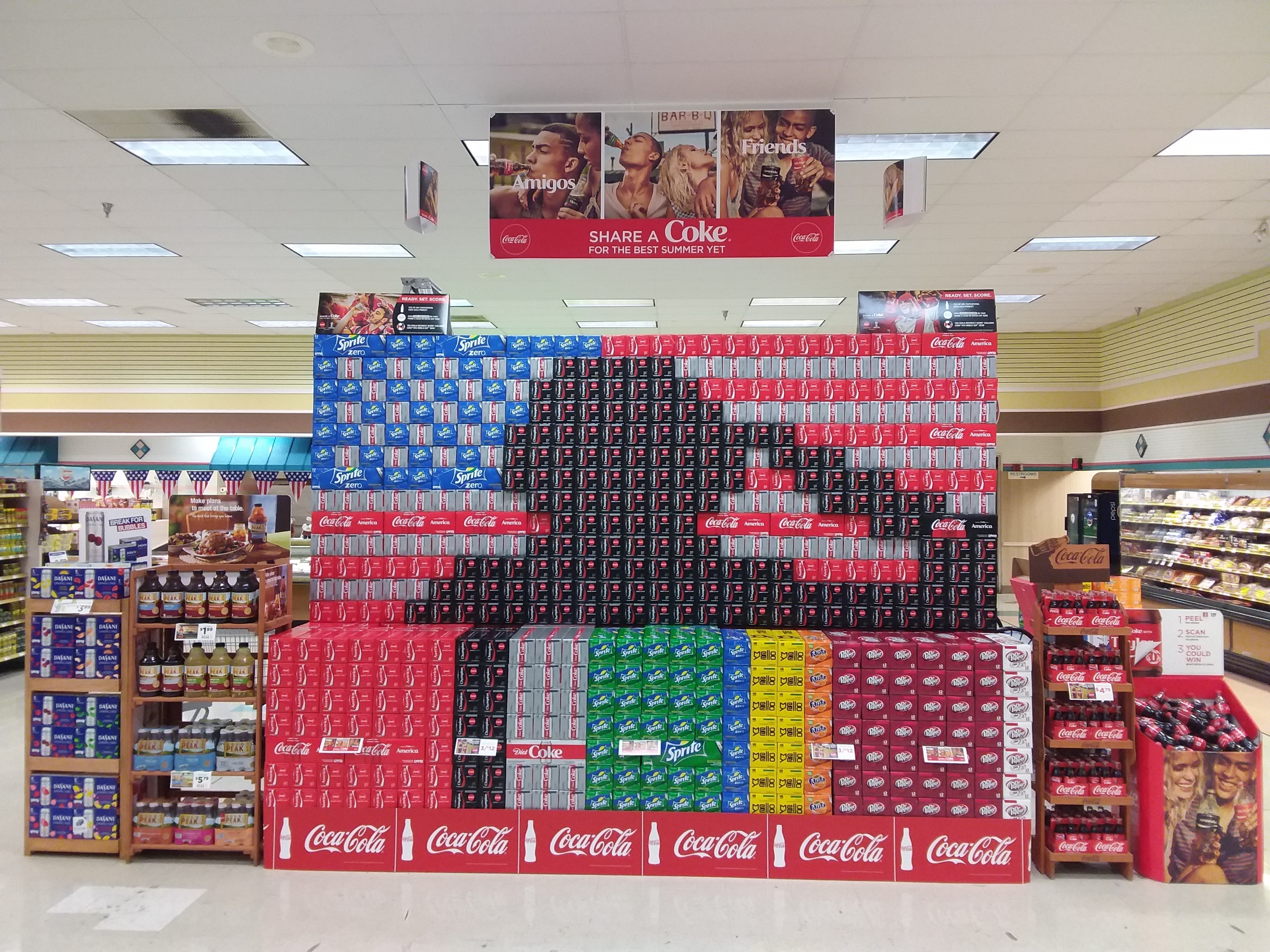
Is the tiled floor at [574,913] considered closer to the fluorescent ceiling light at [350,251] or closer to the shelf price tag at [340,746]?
the shelf price tag at [340,746]

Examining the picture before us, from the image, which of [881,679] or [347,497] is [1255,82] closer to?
[881,679]

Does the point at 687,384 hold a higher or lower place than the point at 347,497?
higher

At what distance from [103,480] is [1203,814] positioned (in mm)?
14841

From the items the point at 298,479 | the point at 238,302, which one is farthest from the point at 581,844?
the point at 298,479

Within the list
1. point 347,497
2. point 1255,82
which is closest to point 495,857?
point 347,497

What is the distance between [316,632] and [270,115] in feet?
10.4

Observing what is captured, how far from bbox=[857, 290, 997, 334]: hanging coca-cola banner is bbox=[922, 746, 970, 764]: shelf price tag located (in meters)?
2.29

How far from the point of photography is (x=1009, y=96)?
4492 mm

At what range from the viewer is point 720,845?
3.95 metres

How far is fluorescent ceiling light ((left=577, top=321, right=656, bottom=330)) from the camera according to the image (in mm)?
11500

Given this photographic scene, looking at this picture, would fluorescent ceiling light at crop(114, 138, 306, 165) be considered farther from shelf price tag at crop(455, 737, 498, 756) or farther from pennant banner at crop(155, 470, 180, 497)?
pennant banner at crop(155, 470, 180, 497)

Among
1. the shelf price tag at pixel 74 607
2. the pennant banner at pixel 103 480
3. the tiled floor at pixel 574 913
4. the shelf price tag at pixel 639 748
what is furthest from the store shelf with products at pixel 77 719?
the pennant banner at pixel 103 480

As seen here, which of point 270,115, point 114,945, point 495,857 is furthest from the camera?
point 270,115

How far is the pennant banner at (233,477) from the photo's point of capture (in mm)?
12555
